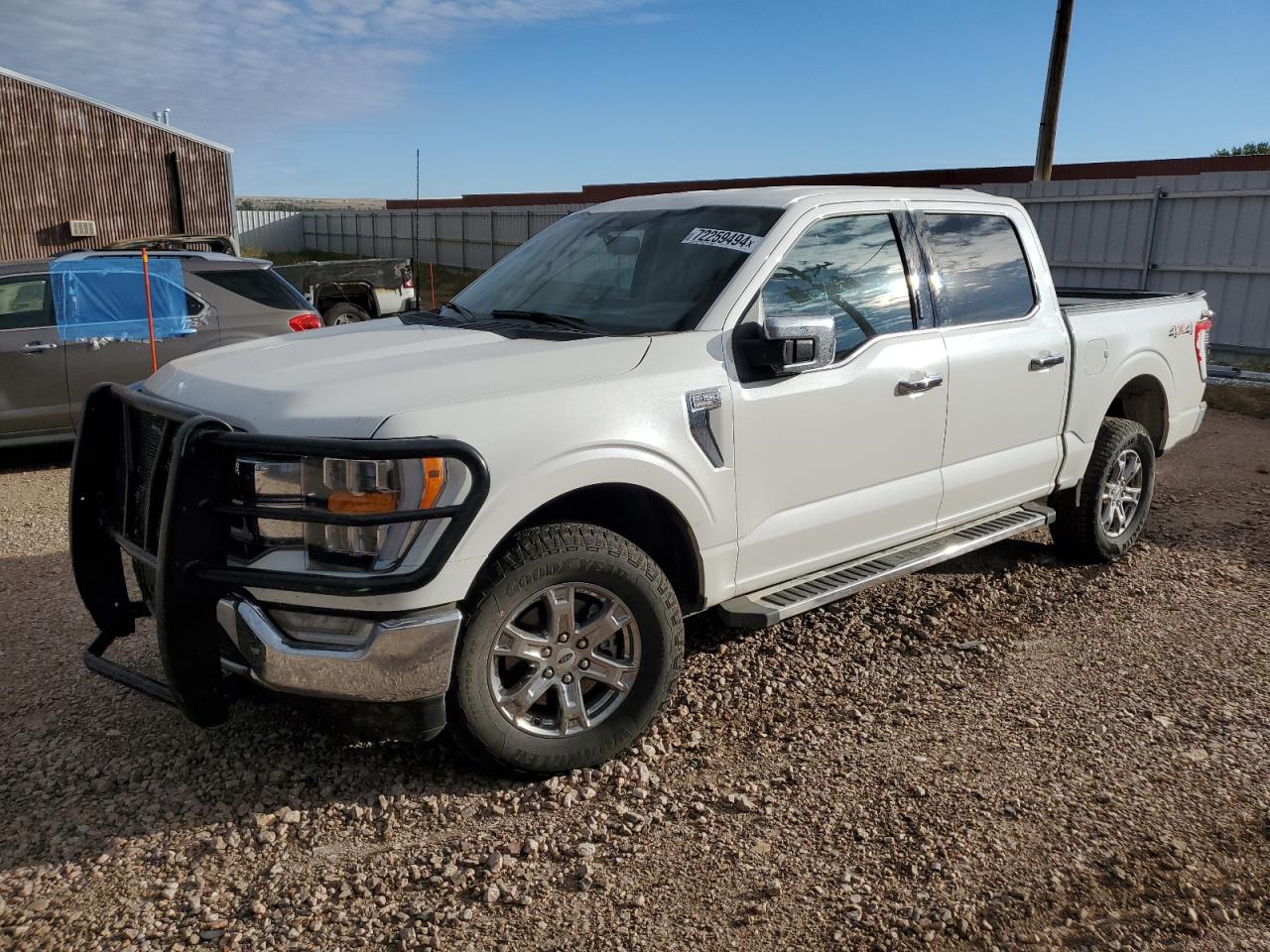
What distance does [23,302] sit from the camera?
26.2ft

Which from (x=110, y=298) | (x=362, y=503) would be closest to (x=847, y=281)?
(x=362, y=503)

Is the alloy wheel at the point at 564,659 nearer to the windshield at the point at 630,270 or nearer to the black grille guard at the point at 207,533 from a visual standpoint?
the black grille guard at the point at 207,533

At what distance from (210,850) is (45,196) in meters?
28.1

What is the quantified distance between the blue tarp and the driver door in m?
6.28

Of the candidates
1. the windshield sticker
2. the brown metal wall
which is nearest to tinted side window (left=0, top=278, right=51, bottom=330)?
the windshield sticker

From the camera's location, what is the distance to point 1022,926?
2.78 m

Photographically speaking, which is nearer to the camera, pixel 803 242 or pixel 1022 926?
pixel 1022 926

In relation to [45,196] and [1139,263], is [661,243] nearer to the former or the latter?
[1139,263]

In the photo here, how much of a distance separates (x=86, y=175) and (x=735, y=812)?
2883 cm

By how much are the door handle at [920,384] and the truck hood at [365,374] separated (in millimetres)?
1213

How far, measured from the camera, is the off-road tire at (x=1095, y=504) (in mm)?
5574

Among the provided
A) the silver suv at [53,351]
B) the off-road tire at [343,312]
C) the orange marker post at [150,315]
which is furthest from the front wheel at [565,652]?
the off-road tire at [343,312]

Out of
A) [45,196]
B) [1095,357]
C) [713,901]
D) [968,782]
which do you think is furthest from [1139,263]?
[45,196]

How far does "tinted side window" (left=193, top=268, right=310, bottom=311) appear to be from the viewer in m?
8.84
